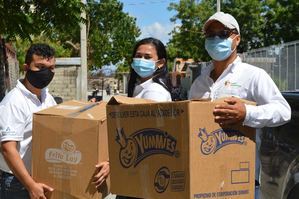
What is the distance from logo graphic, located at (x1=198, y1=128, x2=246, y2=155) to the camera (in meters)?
2.39

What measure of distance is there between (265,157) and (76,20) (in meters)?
3.91

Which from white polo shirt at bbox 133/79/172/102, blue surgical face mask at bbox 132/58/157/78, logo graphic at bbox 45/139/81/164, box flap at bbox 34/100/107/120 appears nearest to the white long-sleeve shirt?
white polo shirt at bbox 133/79/172/102

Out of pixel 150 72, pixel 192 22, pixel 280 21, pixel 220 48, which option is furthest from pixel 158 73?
pixel 192 22

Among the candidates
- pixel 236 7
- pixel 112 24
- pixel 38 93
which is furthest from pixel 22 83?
pixel 236 7

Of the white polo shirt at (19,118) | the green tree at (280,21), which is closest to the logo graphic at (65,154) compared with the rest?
the white polo shirt at (19,118)

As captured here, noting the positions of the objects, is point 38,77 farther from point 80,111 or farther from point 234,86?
point 234,86

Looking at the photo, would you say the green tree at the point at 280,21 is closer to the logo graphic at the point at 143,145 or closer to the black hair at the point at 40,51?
the black hair at the point at 40,51

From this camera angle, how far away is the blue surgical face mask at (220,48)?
2.77 m

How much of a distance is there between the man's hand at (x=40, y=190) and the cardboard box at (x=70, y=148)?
27 mm

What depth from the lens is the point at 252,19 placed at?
34.0 m

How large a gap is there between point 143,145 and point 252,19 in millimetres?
32568

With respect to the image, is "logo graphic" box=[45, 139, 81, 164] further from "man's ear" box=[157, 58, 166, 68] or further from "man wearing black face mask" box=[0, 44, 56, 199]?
"man's ear" box=[157, 58, 166, 68]

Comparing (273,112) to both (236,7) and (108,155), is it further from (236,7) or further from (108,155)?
(236,7)

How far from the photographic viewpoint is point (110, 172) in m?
2.71
